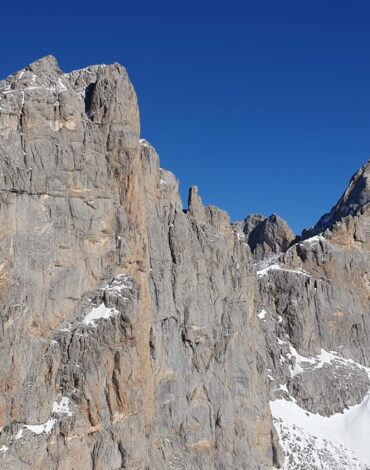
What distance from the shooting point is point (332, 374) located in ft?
314

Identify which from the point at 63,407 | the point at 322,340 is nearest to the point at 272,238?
the point at 322,340

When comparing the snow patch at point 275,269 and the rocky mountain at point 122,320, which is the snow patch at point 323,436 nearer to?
the rocky mountain at point 122,320

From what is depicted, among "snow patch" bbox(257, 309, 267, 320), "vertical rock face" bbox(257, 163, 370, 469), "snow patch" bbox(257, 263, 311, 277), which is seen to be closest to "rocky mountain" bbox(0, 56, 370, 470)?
"vertical rock face" bbox(257, 163, 370, 469)

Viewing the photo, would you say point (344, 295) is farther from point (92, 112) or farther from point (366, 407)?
point (92, 112)

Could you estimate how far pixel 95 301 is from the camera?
6034 centimetres

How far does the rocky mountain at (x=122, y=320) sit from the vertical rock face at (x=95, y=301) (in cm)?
12

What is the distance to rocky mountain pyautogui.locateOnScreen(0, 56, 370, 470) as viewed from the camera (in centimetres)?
5594

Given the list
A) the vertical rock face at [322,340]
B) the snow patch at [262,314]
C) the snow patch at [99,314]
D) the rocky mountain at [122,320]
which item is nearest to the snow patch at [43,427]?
the rocky mountain at [122,320]

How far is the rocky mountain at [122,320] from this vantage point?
55938mm

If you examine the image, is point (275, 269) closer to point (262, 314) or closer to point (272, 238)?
point (262, 314)

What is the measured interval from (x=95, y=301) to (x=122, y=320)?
2.85 metres

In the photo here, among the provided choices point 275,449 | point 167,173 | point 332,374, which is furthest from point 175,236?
point 332,374

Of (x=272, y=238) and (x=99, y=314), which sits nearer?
(x=99, y=314)

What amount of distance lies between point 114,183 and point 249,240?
3290 inches
